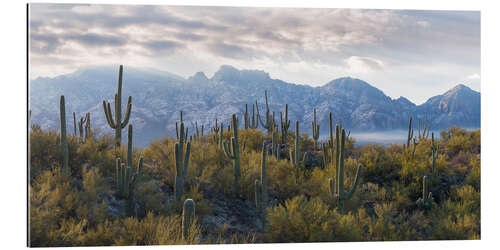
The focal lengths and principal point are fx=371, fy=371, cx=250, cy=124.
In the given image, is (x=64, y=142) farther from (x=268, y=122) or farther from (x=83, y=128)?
(x=268, y=122)

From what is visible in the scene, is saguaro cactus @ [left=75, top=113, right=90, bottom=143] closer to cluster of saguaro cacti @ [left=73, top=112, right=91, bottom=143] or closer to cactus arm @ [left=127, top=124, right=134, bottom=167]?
cluster of saguaro cacti @ [left=73, top=112, right=91, bottom=143]

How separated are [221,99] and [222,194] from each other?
3322 mm

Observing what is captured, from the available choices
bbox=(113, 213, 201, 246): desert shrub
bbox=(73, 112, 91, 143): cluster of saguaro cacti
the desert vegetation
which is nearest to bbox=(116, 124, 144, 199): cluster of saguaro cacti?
the desert vegetation

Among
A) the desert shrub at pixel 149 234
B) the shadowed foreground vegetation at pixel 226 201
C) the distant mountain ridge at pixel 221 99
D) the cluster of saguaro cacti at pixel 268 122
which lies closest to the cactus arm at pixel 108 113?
the distant mountain ridge at pixel 221 99

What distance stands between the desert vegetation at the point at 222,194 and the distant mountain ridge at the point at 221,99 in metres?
0.27

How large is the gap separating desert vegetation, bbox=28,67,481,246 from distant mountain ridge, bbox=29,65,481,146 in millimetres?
266

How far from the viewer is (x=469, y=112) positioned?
6926 mm

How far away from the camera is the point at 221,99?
9.32 m

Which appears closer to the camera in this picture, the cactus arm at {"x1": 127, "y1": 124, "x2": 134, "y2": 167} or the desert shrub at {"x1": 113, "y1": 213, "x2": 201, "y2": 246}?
the desert shrub at {"x1": 113, "y1": 213, "x2": 201, "y2": 246}

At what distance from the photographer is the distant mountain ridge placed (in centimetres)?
611

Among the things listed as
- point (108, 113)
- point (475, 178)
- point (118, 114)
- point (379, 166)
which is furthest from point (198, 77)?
point (475, 178)

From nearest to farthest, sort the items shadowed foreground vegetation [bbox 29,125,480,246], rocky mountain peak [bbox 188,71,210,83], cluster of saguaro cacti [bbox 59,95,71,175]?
shadowed foreground vegetation [bbox 29,125,480,246], cluster of saguaro cacti [bbox 59,95,71,175], rocky mountain peak [bbox 188,71,210,83]

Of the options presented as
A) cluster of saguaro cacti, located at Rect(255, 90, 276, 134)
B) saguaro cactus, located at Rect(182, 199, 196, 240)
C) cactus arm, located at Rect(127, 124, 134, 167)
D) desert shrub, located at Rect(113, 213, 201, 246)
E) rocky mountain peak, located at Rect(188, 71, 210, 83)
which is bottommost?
desert shrub, located at Rect(113, 213, 201, 246)
